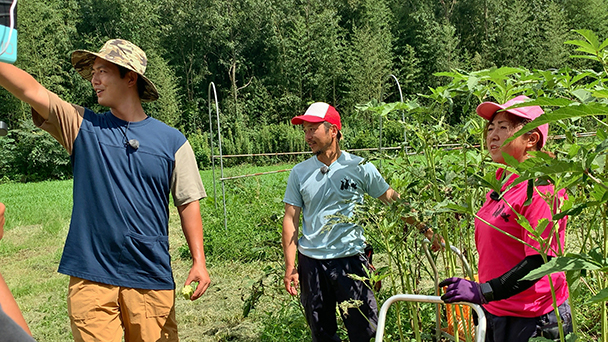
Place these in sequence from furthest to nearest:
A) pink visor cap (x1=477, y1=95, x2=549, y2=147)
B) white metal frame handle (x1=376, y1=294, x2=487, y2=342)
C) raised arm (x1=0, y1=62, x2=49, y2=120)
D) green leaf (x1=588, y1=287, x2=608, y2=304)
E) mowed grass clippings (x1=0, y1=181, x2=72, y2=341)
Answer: mowed grass clippings (x1=0, y1=181, x2=72, y2=341) < raised arm (x1=0, y1=62, x2=49, y2=120) < pink visor cap (x1=477, y1=95, x2=549, y2=147) < white metal frame handle (x1=376, y1=294, x2=487, y2=342) < green leaf (x1=588, y1=287, x2=608, y2=304)

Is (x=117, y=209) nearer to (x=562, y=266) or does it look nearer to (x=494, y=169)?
(x=494, y=169)

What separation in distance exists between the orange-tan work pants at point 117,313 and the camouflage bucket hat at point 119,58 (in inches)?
38.6

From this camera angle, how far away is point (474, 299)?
1585 millimetres

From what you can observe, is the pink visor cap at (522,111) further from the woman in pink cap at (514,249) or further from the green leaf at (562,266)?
the green leaf at (562,266)

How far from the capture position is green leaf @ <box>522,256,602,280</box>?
2.99 feet

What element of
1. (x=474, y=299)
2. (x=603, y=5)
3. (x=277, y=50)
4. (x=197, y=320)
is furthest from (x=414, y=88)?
(x=474, y=299)

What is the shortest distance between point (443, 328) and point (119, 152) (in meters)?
1.92

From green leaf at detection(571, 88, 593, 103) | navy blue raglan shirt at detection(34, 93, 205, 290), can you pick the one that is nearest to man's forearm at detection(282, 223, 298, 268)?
navy blue raglan shirt at detection(34, 93, 205, 290)

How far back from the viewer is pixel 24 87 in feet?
6.91

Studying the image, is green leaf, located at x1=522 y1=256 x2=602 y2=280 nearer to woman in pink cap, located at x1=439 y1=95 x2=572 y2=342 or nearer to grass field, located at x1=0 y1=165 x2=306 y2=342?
woman in pink cap, located at x1=439 y1=95 x2=572 y2=342

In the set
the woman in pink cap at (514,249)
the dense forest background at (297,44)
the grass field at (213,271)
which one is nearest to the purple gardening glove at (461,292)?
the woman in pink cap at (514,249)

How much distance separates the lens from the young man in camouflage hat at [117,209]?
2295mm

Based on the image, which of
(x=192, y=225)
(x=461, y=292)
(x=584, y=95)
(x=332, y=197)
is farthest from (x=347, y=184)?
(x=584, y=95)

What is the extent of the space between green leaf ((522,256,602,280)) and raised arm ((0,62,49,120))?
1943 mm
